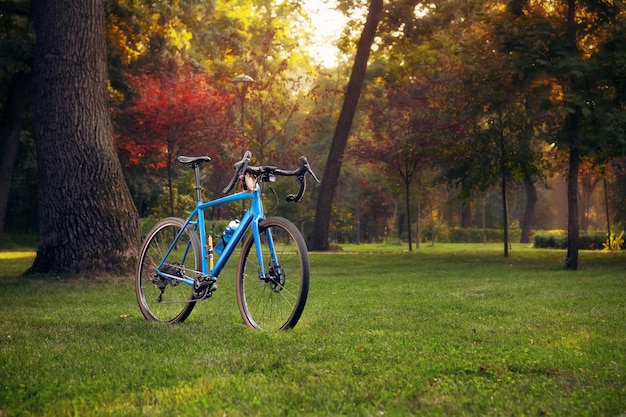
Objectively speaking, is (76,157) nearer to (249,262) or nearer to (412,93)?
(249,262)

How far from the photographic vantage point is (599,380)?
14.5 ft

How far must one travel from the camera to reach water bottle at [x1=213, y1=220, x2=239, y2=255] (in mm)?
6442

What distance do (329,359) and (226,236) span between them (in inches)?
73.8

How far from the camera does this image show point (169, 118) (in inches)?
963

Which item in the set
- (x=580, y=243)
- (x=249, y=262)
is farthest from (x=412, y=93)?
(x=249, y=262)

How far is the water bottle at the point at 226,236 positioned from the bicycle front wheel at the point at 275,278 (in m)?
0.29

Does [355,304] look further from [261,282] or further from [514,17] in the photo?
[514,17]

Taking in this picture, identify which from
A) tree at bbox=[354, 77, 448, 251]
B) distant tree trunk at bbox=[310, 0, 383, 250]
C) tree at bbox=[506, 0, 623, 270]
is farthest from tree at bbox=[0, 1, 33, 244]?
tree at bbox=[506, 0, 623, 270]

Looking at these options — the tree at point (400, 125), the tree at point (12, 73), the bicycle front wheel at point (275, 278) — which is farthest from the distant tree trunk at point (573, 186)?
the tree at point (12, 73)

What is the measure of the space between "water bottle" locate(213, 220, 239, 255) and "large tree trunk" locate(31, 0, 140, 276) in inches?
213

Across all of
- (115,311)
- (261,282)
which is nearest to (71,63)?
(115,311)

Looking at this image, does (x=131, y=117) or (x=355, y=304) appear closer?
(x=355, y=304)

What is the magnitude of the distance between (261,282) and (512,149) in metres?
14.8

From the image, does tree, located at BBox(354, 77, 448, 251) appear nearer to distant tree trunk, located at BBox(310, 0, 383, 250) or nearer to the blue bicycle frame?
distant tree trunk, located at BBox(310, 0, 383, 250)
